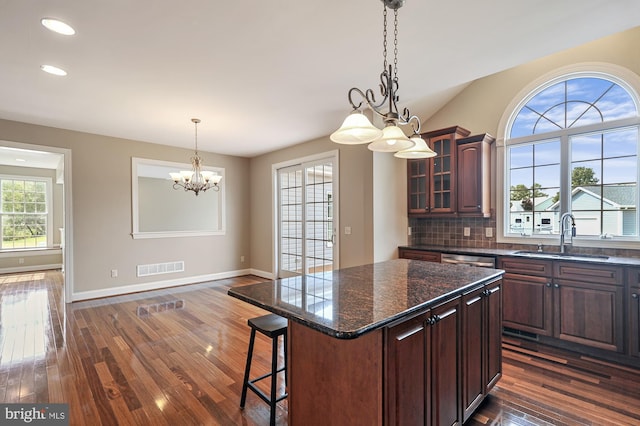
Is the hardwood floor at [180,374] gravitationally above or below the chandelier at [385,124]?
below

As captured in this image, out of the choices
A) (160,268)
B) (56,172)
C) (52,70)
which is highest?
(52,70)

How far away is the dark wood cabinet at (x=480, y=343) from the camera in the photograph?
1.86 metres

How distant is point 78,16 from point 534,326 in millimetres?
4774

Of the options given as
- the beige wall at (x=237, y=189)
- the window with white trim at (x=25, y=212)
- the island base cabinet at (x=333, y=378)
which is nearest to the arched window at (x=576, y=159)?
the beige wall at (x=237, y=189)

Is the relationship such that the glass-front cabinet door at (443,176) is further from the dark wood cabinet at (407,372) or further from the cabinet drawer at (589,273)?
the dark wood cabinet at (407,372)

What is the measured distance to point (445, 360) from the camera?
1.66m

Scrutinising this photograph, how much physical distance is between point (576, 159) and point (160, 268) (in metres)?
6.51

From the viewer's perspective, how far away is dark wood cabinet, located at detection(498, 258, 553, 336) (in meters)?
3.10

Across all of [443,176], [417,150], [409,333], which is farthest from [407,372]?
[443,176]

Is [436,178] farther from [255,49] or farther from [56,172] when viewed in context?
[56,172]

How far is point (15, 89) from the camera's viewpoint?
3.29 metres

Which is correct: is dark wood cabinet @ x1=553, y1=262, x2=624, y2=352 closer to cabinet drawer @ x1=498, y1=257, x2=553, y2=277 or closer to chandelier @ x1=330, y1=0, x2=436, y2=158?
cabinet drawer @ x1=498, y1=257, x2=553, y2=277

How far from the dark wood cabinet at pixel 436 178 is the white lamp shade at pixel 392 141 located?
7.45ft

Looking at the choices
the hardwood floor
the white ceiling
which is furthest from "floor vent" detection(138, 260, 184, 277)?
the white ceiling
